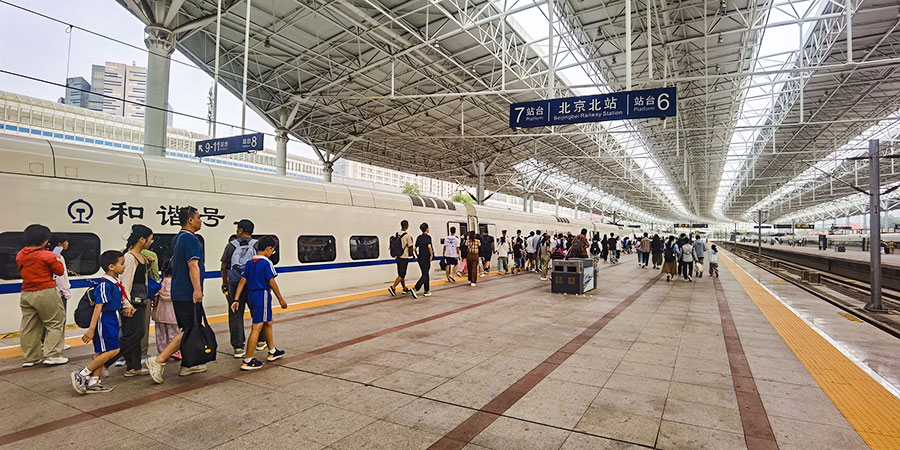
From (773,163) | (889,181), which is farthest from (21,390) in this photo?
(889,181)

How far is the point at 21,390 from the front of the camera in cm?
381

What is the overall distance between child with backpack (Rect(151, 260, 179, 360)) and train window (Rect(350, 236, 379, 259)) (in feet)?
19.7

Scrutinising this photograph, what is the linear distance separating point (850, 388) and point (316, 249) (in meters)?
8.93

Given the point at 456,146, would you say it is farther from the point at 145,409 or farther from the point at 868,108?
the point at 145,409

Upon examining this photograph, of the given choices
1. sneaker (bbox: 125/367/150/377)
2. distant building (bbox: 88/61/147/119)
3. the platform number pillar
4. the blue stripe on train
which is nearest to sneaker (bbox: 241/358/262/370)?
sneaker (bbox: 125/367/150/377)

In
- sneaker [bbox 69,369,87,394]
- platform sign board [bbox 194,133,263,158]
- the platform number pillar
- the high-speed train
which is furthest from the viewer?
platform sign board [bbox 194,133,263,158]

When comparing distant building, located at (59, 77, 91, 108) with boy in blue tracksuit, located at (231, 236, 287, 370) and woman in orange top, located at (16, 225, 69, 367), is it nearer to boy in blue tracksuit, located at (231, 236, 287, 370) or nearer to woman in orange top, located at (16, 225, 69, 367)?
woman in orange top, located at (16, 225, 69, 367)

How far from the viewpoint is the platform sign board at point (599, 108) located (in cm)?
1041

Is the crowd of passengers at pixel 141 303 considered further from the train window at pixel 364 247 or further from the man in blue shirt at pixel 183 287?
the train window at pixel 364 247

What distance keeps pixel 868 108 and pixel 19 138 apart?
34.0 meters

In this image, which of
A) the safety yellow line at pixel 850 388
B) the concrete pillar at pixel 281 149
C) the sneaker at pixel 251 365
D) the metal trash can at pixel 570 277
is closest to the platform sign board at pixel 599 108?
the metal trash can at pixel 570 277

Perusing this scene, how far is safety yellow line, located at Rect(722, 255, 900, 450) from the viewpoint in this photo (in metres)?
3.20

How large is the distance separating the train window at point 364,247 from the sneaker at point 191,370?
603 centimetres

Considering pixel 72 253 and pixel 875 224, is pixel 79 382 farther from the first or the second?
pixel 875 224
